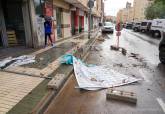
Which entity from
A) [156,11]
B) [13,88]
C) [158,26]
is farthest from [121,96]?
[156,11]

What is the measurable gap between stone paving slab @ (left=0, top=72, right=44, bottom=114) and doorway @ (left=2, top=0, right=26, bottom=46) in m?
5.50

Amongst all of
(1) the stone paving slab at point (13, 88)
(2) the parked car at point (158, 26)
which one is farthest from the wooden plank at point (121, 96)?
(2) the parked car at point (158, 26)

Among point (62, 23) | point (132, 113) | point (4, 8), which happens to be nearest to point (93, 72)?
point (132, 113)

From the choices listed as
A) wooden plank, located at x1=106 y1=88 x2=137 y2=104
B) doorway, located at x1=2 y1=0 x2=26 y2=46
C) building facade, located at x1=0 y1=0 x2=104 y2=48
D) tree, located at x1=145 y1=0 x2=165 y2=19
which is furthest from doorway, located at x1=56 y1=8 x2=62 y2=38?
tree, located at x1=145 y1=0 x2=165 y2=19

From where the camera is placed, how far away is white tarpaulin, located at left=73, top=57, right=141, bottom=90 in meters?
4.84

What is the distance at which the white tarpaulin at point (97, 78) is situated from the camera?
4.84 m

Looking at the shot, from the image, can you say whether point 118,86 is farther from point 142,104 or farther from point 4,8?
point 4,8

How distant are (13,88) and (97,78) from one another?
2558 mm

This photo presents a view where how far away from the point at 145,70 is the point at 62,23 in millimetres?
10798

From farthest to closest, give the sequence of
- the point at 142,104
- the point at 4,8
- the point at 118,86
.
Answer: the point at 4,8 < the point at 118,86 < the point at 142,104

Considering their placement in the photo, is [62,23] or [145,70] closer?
[145,70]

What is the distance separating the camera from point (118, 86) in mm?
4824

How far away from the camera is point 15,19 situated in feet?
33.6

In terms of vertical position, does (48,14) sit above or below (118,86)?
above
